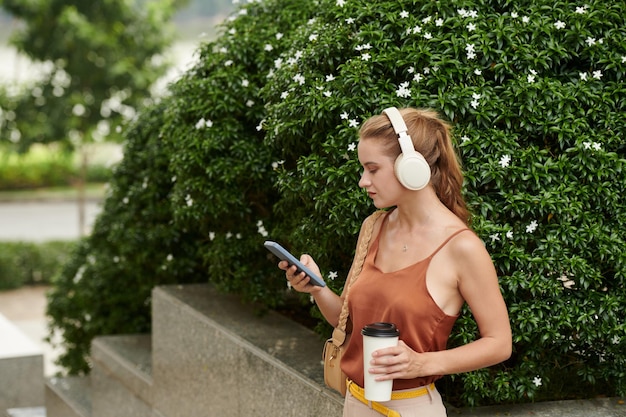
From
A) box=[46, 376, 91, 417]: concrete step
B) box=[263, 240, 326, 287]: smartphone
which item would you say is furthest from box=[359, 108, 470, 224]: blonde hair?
box=[46, 376, 91, 417]: concrete step

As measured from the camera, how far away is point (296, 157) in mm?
4965

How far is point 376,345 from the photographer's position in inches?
107

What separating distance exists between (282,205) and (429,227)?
2.20m

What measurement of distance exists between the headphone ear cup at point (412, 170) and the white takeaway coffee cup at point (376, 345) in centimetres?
39

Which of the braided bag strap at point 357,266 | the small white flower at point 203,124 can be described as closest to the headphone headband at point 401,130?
the braided bag strap at point 357,266

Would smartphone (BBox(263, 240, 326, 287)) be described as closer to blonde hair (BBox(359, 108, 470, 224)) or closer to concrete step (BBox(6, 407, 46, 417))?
blonde hair (BBox(359, 108, 470, 224))

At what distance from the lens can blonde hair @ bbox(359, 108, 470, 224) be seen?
289cm

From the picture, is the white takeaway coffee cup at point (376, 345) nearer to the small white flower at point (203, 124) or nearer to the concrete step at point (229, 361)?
the concrete step at point (229, 361)

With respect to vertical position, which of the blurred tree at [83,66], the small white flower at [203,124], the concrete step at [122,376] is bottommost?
the concrete step at [122,376]

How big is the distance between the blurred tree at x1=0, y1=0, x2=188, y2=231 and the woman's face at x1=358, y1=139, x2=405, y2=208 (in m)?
13.1

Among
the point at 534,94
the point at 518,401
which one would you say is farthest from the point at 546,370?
the point at 534,94

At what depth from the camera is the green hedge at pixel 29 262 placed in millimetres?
16328

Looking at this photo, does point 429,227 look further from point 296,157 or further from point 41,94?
point 41,94

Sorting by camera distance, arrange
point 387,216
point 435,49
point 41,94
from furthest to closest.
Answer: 1. point 41,94
2. point 435,49
3. point 387,216
